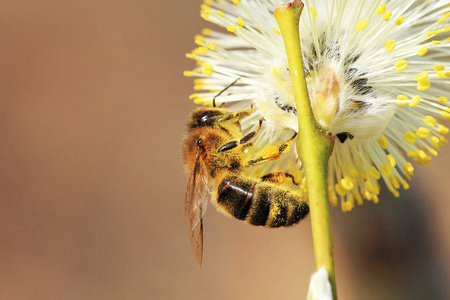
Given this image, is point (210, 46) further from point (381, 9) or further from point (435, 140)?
point (435, 140)

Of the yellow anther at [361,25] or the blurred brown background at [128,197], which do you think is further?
the blurred brown background at [128,197]

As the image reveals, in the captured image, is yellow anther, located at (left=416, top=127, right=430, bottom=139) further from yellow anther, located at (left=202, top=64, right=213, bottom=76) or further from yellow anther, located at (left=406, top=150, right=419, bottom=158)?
yellow anther, located at (left=202, top=64, right=213, bottom=76)

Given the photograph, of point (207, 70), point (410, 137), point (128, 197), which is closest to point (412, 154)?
point (410, 137)

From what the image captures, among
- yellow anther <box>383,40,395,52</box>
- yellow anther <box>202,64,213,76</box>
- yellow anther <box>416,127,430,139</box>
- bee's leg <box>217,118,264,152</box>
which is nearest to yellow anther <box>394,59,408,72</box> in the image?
yellow anther <box>383,40,395,52</box>

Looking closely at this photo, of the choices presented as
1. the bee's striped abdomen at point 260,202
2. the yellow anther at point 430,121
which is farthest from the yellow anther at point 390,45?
the bee's striped abdomen at point 260,202

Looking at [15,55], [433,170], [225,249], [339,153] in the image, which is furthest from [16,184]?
[433,170]

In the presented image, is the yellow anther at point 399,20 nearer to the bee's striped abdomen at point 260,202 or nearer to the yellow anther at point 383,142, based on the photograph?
the yellow anther at point 383,142

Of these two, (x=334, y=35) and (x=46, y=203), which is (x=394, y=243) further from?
(x=46, y=203)
